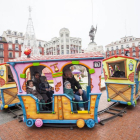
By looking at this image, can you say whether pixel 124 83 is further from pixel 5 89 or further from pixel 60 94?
pixel 5 89

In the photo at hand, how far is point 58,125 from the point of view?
3.67 meters

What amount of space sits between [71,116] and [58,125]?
59 cm

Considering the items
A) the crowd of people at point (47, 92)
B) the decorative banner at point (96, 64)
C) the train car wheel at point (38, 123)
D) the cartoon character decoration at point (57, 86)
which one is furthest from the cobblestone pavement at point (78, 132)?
the decorative banner at point (96, 64)

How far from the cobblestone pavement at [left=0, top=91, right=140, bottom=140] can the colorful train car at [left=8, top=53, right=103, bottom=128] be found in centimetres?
25

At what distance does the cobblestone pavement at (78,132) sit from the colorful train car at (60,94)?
10.0 inches

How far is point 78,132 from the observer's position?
3430 mm

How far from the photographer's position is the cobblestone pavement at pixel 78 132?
3.19 meters

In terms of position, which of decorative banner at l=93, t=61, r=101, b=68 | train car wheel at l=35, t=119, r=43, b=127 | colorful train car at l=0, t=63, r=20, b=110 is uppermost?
decorative banner at l=93, t=61, r=101, b=68

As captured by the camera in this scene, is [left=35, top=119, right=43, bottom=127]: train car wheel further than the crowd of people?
No

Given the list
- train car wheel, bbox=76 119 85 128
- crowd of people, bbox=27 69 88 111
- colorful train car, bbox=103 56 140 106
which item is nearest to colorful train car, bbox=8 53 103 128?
train car wheel, bbox=76 119 85 128

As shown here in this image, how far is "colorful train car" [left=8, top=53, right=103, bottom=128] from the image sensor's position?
3.41 meters

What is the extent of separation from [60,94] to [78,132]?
138 centimetres

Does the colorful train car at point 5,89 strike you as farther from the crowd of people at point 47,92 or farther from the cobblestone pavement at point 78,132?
the crowd of people at point 47,92

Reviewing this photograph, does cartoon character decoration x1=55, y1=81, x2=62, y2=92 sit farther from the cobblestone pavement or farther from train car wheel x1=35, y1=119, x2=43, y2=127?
the cobblestone pavement
